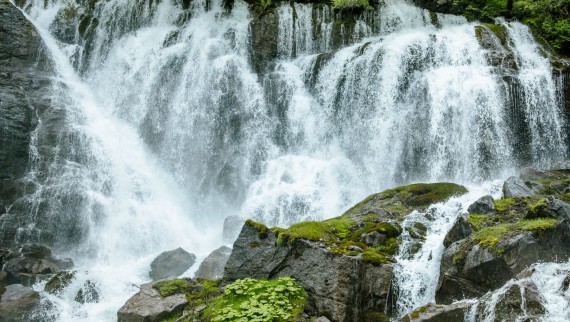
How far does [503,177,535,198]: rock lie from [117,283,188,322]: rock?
27.8ft

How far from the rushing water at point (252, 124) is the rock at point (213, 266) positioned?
213cm

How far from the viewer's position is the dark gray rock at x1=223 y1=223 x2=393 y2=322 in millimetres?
8938

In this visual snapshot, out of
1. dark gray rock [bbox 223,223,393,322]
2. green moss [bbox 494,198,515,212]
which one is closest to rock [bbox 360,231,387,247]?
dark gray rock [bbox 223,223,393,322]

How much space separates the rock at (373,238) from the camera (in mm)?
10663

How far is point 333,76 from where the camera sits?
21922mm

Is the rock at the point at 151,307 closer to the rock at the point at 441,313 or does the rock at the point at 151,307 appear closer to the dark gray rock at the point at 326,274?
the dark gray rock at the point at 326,274

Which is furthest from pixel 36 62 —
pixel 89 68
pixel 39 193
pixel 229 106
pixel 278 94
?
pixel 278 94

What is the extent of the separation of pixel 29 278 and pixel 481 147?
51.9ft

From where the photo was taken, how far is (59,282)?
1346 cm

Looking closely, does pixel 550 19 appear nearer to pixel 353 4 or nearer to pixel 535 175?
Result: pixel 353 4

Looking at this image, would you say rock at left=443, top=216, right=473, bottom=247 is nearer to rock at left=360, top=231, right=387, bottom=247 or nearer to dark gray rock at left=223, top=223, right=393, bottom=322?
rock at left=360, top=231, right=387, bottom=247

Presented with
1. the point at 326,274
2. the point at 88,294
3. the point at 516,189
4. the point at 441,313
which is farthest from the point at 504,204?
the point at 88,294

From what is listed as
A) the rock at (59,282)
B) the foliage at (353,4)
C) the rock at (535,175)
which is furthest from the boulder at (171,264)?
the foliage at (353,4)

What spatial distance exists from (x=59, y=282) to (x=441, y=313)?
1044cm
